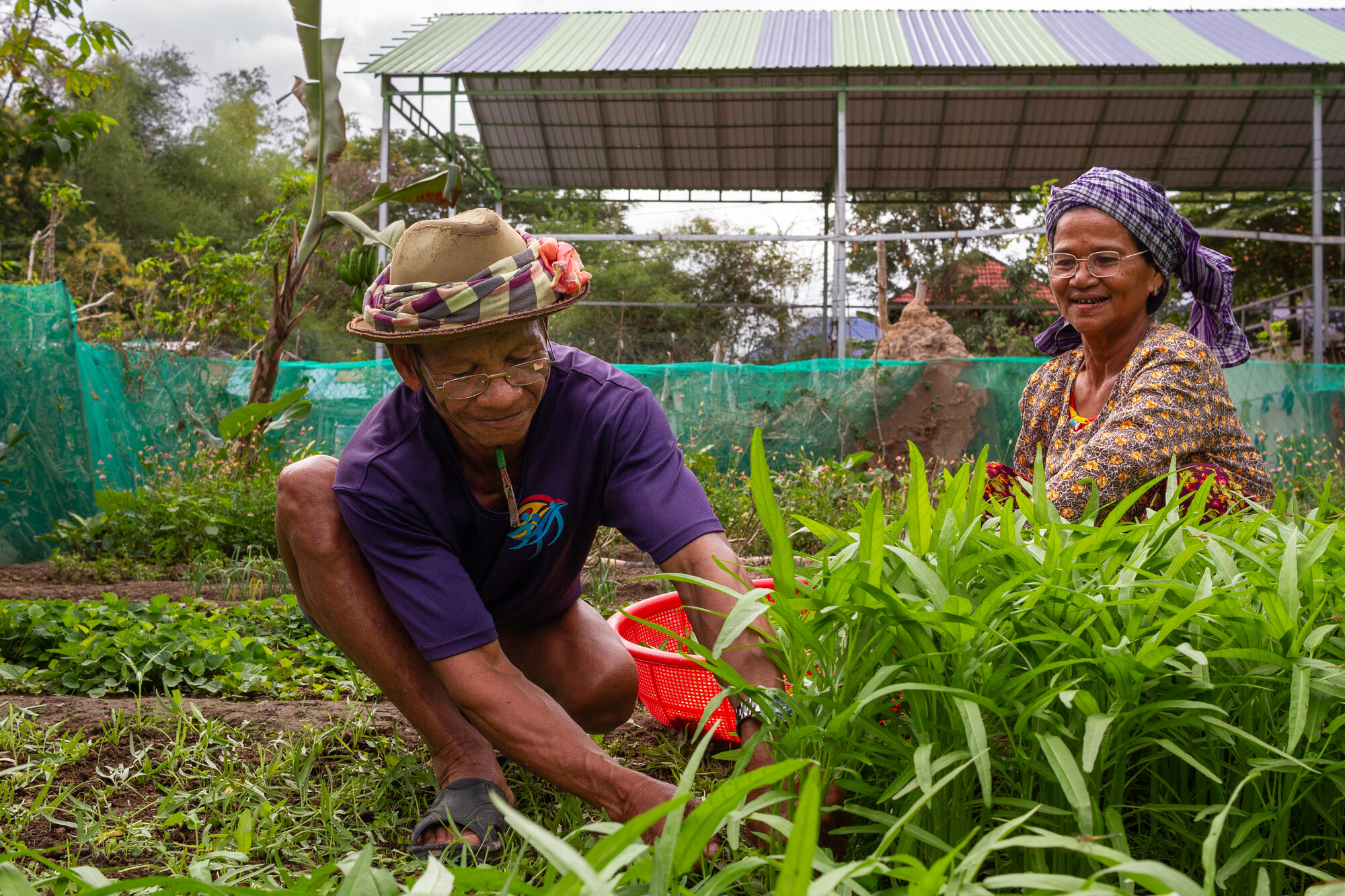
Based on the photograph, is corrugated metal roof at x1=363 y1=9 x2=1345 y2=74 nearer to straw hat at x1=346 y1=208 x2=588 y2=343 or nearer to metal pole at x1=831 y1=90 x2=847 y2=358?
metal pole at x1=831 y1=90 x2=847 y2=358

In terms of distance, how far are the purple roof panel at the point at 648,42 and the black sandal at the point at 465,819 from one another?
13.6 meters

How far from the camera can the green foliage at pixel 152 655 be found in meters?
2.76

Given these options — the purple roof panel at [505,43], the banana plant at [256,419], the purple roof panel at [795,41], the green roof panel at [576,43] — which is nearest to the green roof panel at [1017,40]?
the purple roof panel at [795,41]

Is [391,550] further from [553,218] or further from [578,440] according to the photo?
[553,218]

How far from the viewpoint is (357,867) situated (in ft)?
2.98

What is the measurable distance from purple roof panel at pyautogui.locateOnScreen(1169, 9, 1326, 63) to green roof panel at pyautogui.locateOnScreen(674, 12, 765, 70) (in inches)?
290

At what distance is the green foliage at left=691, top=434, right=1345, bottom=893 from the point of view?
1061 mm

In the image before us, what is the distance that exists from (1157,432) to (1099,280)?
46 centimetres

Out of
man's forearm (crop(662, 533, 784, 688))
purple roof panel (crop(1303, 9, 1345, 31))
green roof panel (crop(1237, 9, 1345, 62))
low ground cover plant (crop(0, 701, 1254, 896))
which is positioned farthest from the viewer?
purple roof panel (crop(1303, 9, 1345, 31))

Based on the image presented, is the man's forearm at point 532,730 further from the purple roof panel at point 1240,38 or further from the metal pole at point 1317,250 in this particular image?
the purple roof panel at point 1240,38

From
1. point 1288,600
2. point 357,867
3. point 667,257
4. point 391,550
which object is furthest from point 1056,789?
point 667,257

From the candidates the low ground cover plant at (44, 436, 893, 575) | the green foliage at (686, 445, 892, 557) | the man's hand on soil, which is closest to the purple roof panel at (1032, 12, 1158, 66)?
the green foliage at (686, 445, 892, 557)

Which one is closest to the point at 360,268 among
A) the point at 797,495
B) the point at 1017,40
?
the point at 797,495

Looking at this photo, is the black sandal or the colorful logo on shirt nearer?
the black sandal
